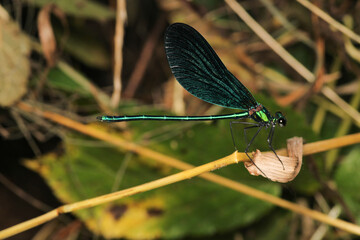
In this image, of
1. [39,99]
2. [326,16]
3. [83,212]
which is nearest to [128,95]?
[39,99]

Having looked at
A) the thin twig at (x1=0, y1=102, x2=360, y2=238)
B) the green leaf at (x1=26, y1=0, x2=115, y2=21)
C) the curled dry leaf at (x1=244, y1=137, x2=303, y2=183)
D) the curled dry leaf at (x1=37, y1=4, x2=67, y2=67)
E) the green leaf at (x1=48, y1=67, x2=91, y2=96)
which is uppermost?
the green leaf at (x1=26, y1=0, x2=115, y2=21)

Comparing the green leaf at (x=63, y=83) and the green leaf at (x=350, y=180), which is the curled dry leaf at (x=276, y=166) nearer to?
the green leaf at (x=350, y=180)

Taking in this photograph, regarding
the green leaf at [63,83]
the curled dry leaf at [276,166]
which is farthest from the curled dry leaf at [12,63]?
the curled dry leaf at [276,166]

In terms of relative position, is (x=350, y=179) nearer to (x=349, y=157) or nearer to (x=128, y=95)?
(x=349, y=157)

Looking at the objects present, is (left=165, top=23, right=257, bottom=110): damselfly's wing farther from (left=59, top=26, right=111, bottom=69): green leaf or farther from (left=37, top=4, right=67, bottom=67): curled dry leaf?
(left=59, top=26, right=111, bottom=69): green leaf

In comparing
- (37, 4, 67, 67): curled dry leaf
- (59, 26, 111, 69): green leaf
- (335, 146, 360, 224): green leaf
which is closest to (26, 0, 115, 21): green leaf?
(37, 4, 67, 67): curled dry leaf

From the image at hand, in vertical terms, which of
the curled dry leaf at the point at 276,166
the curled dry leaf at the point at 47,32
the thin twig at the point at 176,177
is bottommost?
the curled dry leaf at the point at 276,166
